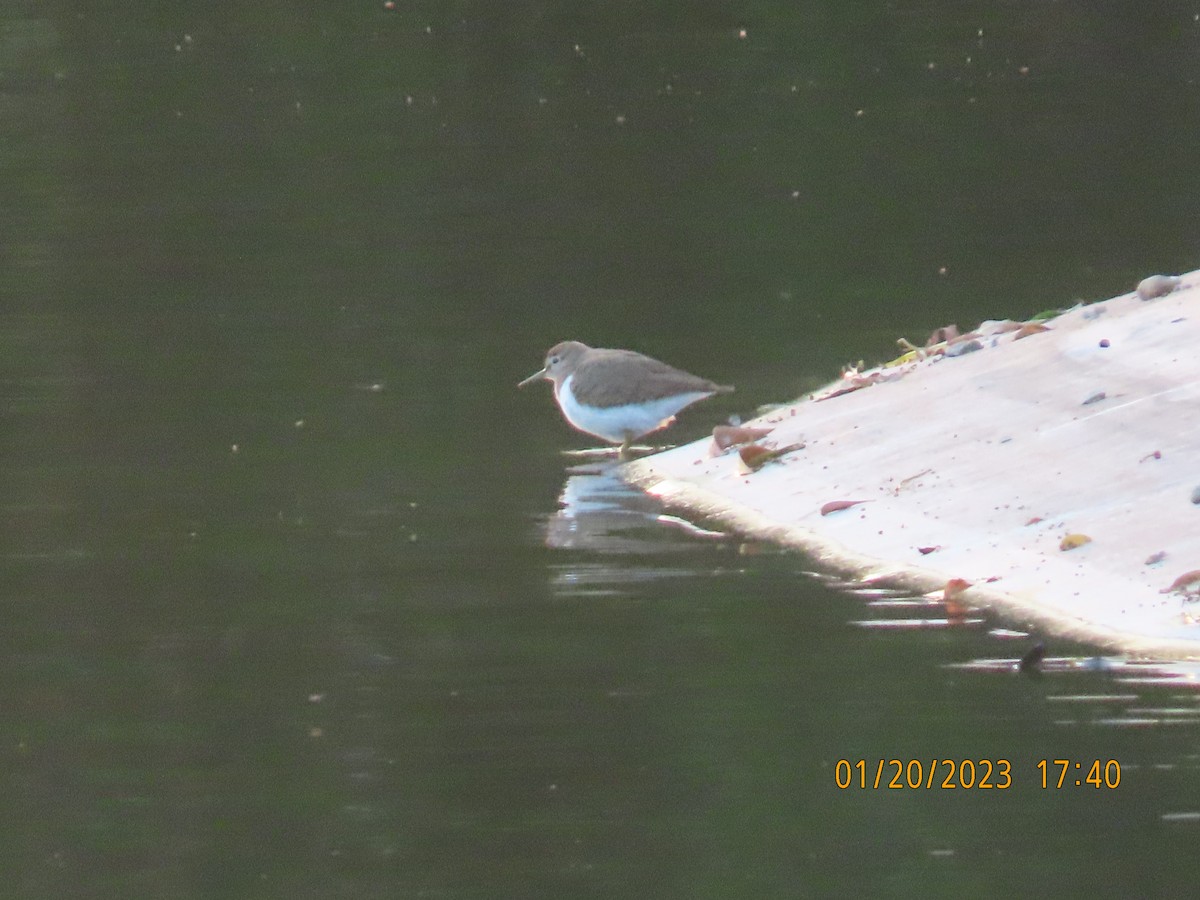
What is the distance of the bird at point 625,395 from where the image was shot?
1312 cm

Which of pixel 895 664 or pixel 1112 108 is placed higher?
pixel 1112 108

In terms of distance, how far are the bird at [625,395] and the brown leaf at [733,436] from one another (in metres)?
0.71

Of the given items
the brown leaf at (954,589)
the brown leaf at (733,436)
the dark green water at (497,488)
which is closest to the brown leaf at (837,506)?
the dark green water at (497,488)

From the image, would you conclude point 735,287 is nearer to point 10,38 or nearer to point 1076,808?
point 1076,808

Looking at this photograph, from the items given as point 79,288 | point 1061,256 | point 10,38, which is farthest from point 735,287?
point 10,38

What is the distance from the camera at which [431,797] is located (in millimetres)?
7582

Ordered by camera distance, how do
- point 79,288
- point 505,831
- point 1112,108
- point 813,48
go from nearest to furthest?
1. point 505,831
2. point 79,288
3. point 1112,108
4. point 813,48

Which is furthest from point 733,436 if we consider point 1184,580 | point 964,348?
point 1184,580

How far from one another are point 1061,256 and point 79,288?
23.4 feet

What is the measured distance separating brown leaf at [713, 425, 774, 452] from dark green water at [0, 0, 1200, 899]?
2.19 feet

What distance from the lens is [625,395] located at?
1311 cm

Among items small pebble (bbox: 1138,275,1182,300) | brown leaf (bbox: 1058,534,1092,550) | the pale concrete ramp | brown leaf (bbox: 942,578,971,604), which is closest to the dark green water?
brown leaf (bbox: 942,578,971,604)

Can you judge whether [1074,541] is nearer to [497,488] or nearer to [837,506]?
[837,506]

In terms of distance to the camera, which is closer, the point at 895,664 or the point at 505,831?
the point at 505,831
